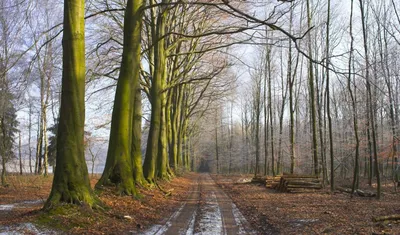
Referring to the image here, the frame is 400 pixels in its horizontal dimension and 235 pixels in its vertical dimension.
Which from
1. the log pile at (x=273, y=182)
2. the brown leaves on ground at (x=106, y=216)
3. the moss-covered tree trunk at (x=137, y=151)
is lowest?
the log pile at (x=273, y=182)

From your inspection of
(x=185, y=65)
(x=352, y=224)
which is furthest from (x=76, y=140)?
(x=185, y=65)

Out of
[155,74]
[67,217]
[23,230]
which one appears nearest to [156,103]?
[155,74]

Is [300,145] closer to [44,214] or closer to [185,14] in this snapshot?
[185,14]

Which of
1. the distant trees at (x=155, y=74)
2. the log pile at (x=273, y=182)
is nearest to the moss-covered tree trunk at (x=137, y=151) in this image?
the distant trees at (x=155, y=74)

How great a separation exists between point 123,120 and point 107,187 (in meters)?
2.31

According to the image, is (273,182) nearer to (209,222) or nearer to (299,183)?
(299,183)

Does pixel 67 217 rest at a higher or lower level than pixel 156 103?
lower

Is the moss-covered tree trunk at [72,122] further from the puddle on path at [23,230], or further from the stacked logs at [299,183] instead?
the stacked logs at [299,183]

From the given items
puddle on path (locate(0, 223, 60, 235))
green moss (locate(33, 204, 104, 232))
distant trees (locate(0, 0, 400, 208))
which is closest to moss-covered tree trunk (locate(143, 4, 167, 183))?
distant trees (locate(0, 0, 400, 208))

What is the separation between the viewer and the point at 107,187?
469 inches

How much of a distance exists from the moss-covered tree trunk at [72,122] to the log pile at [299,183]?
12.9 metres

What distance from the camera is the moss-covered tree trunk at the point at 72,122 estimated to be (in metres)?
8.20

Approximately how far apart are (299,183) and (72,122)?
559 inches

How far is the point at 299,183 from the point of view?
1930 centimetres
